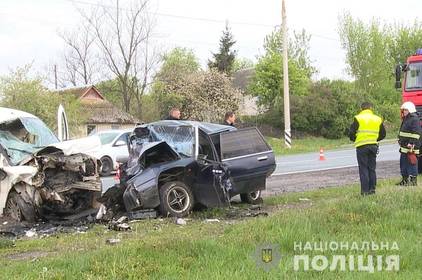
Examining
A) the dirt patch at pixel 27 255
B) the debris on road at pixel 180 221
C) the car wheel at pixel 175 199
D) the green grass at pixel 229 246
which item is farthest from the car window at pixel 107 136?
the dirt patch at pixel 27 255

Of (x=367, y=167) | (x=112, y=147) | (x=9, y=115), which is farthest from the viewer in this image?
(x=112, y=147)

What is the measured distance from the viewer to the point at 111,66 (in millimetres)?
48344

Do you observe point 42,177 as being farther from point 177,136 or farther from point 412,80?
point 412,80

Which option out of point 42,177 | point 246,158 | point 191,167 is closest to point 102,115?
point 42,177

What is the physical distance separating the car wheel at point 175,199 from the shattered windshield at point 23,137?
8.75 ft

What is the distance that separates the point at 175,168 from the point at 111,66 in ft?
132

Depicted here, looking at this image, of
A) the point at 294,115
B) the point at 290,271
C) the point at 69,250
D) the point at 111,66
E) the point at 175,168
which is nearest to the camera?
the point at 290,271

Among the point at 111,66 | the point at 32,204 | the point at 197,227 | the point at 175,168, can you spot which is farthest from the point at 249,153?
the point at 111,66

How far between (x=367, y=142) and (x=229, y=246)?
4.74m

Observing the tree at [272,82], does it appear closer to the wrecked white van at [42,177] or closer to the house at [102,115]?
the house at [102,115]

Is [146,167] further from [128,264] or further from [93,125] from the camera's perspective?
[93,125]

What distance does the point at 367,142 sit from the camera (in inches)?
376

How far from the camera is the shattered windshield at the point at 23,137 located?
9.91 meters

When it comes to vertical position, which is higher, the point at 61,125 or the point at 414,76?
the point at 414,76
